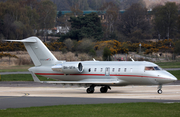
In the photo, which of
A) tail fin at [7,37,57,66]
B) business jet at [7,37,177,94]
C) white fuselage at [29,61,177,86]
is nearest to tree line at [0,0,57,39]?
tail fin at [7,37,57,66]

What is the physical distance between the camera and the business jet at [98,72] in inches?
979

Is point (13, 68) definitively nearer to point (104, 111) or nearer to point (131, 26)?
point (104, 111)

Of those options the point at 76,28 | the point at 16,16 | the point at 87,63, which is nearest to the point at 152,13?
the point at 76,28

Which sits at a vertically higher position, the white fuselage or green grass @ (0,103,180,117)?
the white fuselage

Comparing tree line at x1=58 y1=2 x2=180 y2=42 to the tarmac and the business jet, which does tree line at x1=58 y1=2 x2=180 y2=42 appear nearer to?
the business jet

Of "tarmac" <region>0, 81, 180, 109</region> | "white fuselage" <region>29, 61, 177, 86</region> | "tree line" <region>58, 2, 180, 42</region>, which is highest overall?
"tree line" <region>58, 2, 180, 42</region>

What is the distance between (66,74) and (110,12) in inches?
4161

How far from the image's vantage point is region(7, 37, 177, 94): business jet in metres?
24.9

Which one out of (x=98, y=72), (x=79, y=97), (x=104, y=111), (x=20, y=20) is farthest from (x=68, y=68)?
(x=20, y=20)

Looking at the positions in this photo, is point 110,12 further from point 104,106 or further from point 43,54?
point 104,106

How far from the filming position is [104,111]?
15.6 m

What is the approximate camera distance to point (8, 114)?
49.4 ft

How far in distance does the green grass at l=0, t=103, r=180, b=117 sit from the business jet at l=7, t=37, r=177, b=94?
7.61 meters

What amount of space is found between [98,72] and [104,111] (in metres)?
11.0
